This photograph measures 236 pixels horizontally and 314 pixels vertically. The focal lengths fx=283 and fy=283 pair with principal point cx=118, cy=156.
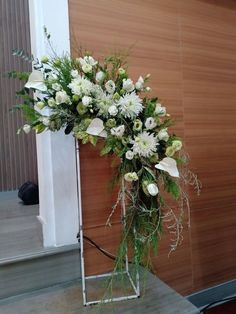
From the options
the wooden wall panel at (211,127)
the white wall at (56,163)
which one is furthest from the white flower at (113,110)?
the wooden wall panel at (211,127)

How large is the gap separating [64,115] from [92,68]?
0.20 meters

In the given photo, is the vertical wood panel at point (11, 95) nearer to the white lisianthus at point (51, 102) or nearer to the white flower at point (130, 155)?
the white lisianthus at point (51, 102)

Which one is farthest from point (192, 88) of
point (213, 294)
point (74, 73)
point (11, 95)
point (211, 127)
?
point (11, 95)

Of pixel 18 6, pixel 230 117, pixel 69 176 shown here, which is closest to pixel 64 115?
pixel 69 176

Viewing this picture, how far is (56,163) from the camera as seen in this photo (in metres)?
1.38

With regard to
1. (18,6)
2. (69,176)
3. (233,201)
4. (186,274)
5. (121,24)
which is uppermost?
(18,6)

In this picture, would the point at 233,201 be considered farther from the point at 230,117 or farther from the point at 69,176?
the point at 69,176

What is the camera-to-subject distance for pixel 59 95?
977 millimetres

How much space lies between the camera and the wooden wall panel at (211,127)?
1.82 meters

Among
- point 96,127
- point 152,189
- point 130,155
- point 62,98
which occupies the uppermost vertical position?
point 62,98

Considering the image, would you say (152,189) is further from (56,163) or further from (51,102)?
(56,163)

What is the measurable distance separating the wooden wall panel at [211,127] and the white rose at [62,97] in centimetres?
100

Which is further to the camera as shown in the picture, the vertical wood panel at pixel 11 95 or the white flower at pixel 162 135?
the vertical wood panel at pixel 11 95

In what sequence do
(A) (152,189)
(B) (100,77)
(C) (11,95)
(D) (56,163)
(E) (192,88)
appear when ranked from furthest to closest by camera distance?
(C) (11,95) < (E) (192,88) < (D) (56,163) < (B) (100,77) < (A) (152,189)
